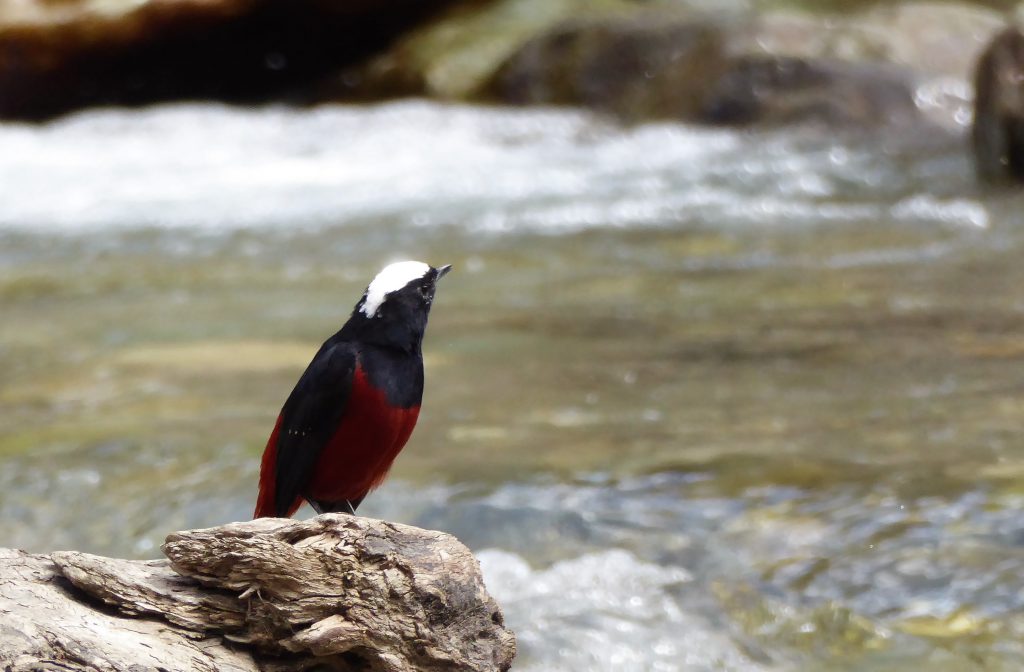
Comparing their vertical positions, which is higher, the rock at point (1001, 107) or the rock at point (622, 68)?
the rock at point (622, 68)

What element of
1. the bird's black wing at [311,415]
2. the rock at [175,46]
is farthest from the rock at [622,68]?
the bird's black wing at [311,415]

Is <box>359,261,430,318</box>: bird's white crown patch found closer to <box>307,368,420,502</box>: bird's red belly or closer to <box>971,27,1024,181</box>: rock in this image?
<box>307,368,420,502</box>: bird's red belly

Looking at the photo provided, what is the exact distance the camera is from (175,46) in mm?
17688

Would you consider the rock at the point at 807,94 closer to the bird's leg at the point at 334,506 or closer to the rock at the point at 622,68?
the rock at the point at 622,68

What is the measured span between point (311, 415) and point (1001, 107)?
8.63 meters

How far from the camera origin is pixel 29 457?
16.3 feet

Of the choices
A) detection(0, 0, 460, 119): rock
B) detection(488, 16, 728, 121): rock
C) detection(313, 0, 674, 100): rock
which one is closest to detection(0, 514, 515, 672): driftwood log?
detection(488, 16, 728, 121): rock

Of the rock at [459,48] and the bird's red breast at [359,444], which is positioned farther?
the rock at [459,48]

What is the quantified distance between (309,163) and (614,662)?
1046 centimetres

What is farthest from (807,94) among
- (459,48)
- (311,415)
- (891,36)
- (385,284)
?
(311,415)

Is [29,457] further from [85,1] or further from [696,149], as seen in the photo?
[85,1]

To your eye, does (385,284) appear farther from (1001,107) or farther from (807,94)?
(807,94)

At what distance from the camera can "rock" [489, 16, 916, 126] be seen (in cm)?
1287

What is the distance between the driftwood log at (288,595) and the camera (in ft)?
7.78
